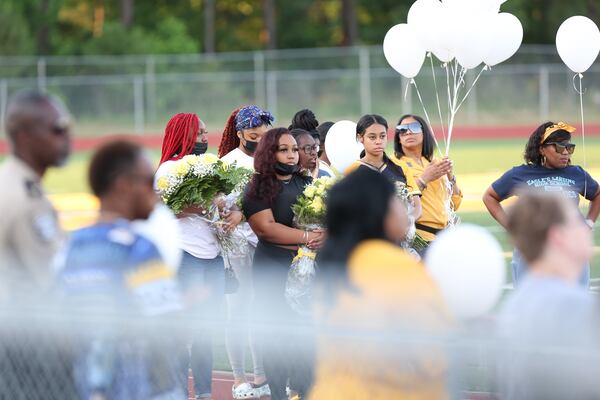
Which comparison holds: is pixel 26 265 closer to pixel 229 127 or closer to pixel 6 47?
pixel 229 127

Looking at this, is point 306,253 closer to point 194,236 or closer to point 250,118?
point 194,236

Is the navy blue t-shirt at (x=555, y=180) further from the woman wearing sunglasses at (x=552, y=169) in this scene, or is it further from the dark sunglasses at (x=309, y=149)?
the dark sunglasses at (x=309, y=149)

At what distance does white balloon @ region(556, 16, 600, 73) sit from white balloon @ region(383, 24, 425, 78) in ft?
3.98

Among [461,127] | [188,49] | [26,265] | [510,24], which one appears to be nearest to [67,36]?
[188,49]

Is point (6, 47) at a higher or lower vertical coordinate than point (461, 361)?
higher

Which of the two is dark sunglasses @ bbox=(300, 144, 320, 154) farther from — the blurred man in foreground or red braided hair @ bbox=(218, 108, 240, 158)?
the blurred man in foreground

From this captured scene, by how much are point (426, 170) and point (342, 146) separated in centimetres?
101

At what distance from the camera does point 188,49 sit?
165 feet

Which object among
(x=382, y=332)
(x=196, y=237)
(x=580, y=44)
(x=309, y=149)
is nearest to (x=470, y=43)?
(x=580, y=44)

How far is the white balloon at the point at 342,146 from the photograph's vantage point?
8781mm

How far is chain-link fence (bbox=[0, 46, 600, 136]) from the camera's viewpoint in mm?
40906

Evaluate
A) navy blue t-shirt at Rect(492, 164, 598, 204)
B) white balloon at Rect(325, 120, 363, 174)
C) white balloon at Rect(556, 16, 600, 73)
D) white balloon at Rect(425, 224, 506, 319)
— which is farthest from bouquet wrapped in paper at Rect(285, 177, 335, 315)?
white balloon at Rect(556, 16, 600, 73)

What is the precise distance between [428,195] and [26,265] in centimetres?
437

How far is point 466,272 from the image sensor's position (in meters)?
4.15
